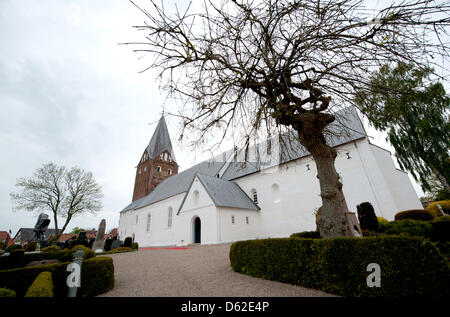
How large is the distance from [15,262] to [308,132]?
346 inches

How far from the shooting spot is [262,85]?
4.92 metres

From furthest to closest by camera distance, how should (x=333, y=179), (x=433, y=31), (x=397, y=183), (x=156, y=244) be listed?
(x=156, y=244), (x=397, y=183), (x=333, y=179), (x=433, y=31)

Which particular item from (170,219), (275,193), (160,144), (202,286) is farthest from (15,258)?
(160,144)

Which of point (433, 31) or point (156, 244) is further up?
point (433, 31)

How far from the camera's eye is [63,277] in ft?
12.4

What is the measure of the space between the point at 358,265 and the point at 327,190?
193cm

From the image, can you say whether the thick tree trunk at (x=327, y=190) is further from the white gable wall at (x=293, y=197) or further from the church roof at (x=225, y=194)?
the church roof at (x=225, y=194)

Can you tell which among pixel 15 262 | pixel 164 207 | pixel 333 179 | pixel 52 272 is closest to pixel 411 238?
pixel 333 179

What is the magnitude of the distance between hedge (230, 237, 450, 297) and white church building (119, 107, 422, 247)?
288 cm

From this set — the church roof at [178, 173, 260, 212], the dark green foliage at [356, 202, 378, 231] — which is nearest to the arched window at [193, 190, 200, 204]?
the church roof at [178, 173, 260, 212]

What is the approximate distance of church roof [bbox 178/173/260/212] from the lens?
1510 centimetres

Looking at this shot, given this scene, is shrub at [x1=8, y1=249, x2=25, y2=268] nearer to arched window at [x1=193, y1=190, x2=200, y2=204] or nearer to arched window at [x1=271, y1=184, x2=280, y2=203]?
arched window at [x1=193, y1=190, x2=200, y2=204]
